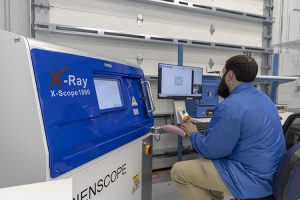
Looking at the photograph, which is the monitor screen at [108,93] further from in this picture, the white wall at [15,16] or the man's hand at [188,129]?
the white wall at [15,16]

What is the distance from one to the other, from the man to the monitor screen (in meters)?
0.55

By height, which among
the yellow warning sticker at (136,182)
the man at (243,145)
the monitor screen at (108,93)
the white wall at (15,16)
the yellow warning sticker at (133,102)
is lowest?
the yellow warning sticker at (136,182)

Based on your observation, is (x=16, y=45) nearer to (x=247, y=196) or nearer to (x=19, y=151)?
(x=19, y=151)

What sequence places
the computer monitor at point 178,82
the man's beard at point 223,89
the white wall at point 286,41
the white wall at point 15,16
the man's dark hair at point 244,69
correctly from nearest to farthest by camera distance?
the man's dark hair at point 244,69
the man's beard at point 223,89
the white wall at point 15,16
the computer monitor at point 178,82
the white wall at point 286,41

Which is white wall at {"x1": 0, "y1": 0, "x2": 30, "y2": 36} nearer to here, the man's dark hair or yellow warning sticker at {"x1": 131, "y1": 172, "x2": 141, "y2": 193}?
yellow warning sticker at {"x1": 131, "y1": 172, "x2": 141, "y2": 193}

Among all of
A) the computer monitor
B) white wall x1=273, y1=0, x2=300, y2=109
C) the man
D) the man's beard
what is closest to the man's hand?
the man

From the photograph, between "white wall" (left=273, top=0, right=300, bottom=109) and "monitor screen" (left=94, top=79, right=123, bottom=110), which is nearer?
"monitor screen" (left=94, top=79, right=123, bottom=110)

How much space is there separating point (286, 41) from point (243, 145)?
9.73ft

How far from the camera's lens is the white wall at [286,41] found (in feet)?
11.6

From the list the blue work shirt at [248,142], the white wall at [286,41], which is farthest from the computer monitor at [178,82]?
the white wall at [286,41]

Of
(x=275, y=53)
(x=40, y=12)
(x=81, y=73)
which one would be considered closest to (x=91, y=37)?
(x=40, y=12)

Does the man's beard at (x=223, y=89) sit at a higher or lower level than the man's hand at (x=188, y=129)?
higher

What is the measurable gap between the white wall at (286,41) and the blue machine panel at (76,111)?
317cm

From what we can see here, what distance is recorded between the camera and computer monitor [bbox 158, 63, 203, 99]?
7.29 feet
